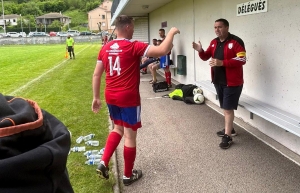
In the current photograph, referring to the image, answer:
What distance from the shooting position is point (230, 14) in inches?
244

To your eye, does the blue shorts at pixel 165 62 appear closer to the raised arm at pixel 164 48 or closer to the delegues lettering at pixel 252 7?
the delegues lettering at pixel 252 7

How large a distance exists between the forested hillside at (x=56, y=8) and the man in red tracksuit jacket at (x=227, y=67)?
116m

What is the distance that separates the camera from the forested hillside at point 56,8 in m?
128

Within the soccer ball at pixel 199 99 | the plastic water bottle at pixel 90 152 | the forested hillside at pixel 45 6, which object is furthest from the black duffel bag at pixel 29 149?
the forested hillside at pixel 45 6

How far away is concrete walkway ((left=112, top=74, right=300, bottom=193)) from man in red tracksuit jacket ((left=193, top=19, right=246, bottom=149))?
419 mm

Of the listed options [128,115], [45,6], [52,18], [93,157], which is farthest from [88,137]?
[45,6]

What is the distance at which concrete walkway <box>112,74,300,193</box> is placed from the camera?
12.1ft

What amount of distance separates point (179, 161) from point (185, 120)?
205 centimetres

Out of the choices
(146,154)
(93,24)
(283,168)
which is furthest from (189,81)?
(93,24)

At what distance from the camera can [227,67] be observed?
4.63 meters

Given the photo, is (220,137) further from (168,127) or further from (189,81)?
(189,81)

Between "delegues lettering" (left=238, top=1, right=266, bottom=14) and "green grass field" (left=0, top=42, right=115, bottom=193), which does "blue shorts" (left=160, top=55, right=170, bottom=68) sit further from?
"delegues lettering" (left=238, top=1, right=266, bottom=14)

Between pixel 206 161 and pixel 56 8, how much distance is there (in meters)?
152

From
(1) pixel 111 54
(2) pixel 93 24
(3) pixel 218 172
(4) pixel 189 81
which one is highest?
(2) pixel 93 24
